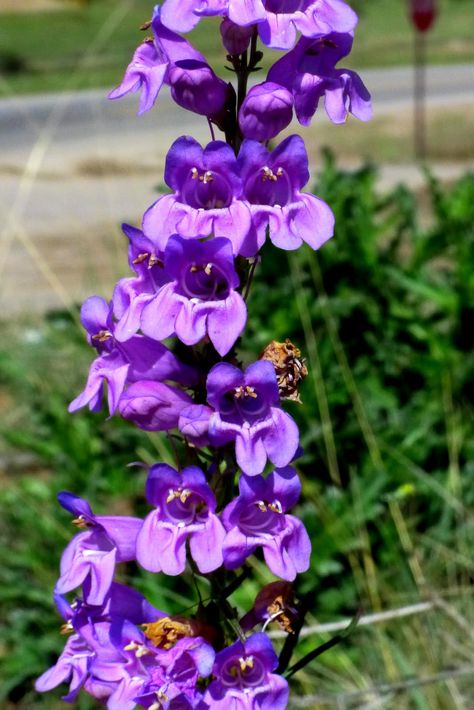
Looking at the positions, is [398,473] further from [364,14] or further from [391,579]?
[364,14]

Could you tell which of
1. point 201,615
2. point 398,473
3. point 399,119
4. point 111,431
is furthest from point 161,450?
point 399,119

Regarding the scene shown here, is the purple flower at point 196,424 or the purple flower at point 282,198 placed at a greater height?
the purple flower at point 282,198

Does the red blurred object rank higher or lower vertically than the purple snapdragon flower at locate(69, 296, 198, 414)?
higher

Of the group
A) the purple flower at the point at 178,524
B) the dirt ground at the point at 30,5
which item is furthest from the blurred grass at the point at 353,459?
the dirt ground at the point at 30,5

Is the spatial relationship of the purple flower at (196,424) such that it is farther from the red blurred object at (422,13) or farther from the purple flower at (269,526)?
the red blurred object at (422,13)

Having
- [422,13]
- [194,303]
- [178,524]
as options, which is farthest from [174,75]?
[422,13]

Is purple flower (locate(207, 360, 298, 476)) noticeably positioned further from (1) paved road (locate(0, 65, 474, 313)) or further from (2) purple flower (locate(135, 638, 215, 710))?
(1) paved road (locate(0, 65, 474, 313))

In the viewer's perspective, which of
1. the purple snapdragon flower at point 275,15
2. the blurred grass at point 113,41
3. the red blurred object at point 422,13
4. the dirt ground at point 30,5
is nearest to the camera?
the purple snapdragon flower at point 275,15

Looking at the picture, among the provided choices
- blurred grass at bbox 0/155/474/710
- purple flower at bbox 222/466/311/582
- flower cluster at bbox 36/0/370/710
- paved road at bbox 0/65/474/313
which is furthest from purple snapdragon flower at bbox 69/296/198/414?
paved road at bbox 0/65/474/313
